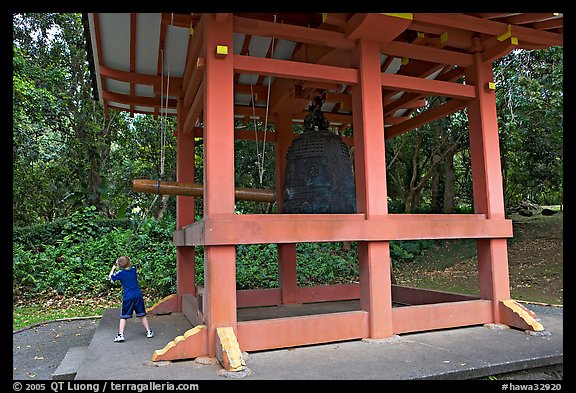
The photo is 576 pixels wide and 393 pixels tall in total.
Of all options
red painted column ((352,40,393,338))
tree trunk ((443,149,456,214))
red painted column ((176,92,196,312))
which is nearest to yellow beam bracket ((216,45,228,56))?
red painted column ((352,40,393,338))

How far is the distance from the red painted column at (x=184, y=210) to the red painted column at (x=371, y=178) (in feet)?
9.92

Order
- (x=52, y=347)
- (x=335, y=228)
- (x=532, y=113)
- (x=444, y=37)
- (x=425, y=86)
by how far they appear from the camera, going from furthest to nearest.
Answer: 1. (x=532, y=113)
2. (x=52, y=347)
3. (x=444, y=37)
4. (x=425, y=86)
5. (x=335, y=228)

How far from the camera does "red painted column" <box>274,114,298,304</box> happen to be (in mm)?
6973

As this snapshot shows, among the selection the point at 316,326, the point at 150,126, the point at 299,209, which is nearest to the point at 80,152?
the point at 150,126

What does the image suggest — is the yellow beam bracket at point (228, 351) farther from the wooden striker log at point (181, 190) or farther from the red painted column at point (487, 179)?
the red painted column at point (487, 179)

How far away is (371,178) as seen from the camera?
15.9 feet

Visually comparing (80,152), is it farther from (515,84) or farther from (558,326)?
(558,326)

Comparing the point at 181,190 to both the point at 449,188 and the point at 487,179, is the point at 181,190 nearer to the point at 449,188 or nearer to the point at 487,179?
the point at 487,179

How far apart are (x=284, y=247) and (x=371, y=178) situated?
2.78 m

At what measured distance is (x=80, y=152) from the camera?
1386cm

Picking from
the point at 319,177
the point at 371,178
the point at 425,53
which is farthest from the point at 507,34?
the point at 319,177

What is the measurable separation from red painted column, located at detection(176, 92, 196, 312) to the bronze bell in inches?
78.8

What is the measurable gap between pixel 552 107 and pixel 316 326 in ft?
30.0
